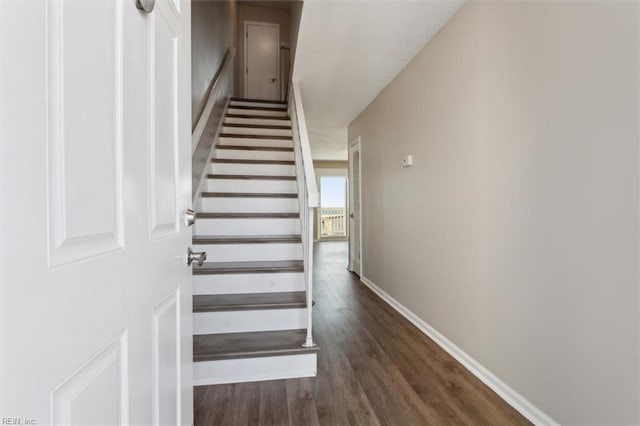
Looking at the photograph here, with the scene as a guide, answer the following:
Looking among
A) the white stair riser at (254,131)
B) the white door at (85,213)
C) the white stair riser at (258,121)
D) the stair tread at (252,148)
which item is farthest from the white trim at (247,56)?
the white door at (85,213)

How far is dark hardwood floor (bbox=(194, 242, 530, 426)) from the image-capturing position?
155 cm

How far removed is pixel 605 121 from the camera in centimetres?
119

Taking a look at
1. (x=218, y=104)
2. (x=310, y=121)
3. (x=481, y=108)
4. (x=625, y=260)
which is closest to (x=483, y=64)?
(x=481, y=108)

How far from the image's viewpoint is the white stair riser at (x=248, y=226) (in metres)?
2.67

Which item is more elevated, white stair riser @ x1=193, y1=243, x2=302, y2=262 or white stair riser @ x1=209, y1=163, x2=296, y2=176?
white stair riser @ x1=209, y1=163, x2=296, y2=176

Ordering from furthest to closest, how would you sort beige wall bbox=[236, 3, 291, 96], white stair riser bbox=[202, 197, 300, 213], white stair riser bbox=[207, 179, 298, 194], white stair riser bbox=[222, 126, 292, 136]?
beige wall bbox=[236, 3, 291, 96]
white stair riser bbox=[222, 126, 292, 136]
white stair riser bbox=[207, 179, 298, 194]
white stair riser bbox=[202, 197, 300, 213]

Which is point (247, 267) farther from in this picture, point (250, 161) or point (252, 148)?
point (252, 148)

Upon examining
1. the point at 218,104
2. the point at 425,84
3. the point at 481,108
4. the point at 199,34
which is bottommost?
the point at 481,108

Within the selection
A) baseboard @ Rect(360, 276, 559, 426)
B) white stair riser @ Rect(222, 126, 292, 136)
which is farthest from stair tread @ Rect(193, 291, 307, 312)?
white stair riser @ Rect(222, 126, 292, 136)

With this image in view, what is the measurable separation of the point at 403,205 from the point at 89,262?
9.22ft

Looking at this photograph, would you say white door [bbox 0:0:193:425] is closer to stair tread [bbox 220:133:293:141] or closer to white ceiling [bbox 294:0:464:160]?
white ceiling [bbox 294:0:464:160]

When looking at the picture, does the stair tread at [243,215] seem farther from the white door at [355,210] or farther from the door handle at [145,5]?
the door handle at [145,5]

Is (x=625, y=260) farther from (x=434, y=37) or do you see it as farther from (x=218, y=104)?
(x=218, y=104)

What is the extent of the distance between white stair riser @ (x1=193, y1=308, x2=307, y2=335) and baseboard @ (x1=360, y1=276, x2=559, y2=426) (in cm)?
104
